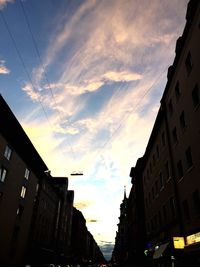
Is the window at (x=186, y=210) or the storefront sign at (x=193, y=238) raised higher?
the window at (x=186, y=210)

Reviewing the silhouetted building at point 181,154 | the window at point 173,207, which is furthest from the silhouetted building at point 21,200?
the window at point 173,207

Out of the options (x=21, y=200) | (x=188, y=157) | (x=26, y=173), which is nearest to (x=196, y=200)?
(x=188, y=157)

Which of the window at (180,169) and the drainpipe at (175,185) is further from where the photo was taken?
the window at (180,169)

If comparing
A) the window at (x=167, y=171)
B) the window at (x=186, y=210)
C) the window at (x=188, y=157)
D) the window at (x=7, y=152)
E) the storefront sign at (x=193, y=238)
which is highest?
the window at (x=7, y=152)

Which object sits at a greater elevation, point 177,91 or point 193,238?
point 177,91

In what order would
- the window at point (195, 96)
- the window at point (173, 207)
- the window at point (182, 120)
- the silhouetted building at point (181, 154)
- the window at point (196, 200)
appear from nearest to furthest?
1. the window at point (196, 200)
2. the silhouetted building at point (181, 154)
3. the window at point (195, 96)
4. the window at point (182, 120)
5. the window at point (173, 207)

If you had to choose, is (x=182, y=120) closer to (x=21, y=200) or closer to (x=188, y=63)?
(x=188, y=63)

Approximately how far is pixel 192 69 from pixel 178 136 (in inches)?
261

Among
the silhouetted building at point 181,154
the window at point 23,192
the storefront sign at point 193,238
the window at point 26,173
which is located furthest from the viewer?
the window at point 26,173

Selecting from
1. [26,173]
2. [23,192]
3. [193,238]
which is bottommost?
[193,238]

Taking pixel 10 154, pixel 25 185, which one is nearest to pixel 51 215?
pixel 25 185

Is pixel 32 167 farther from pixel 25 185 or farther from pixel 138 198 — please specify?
pixel 138 198

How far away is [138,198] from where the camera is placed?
5597 centimetres

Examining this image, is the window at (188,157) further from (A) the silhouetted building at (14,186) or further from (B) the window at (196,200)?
(A) the silhouetted building at (14,186)
